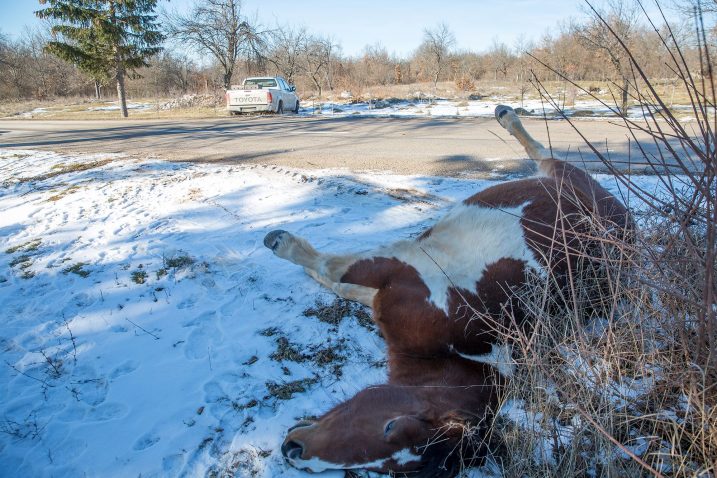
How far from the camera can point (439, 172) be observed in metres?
Result: 6.67

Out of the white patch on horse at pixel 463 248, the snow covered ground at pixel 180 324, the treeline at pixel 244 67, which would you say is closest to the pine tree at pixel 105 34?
the treeline at pixel 244 67

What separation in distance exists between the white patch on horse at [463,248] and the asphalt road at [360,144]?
2178 mm

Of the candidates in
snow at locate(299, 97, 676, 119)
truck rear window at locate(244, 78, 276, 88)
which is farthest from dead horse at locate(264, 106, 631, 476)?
truck rear window at locate(244, 78, 276, 88)

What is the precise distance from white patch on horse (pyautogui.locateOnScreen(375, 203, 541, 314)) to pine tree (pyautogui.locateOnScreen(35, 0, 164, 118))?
2205 centimetres

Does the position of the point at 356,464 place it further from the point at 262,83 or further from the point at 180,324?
the point at 262,83

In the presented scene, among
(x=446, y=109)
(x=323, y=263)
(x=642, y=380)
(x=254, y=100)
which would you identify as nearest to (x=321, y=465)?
(x=642, y=380)

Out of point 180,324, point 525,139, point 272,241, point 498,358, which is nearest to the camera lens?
point 498,358

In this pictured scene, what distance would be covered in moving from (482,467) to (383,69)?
47.9 metres

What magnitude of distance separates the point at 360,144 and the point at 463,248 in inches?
274

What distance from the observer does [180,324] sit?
3.21 m

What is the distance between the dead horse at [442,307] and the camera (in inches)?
73.1

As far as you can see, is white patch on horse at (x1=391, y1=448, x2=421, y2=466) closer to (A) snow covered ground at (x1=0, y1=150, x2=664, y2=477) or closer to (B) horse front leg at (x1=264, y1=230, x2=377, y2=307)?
(A) snow covered ground at (x1=0, y1=150, x2=664, y2=477)

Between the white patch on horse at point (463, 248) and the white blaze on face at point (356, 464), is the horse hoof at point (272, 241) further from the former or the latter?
the white blaze on face at point (356, 464)

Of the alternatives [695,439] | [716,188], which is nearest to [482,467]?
[695,439]
